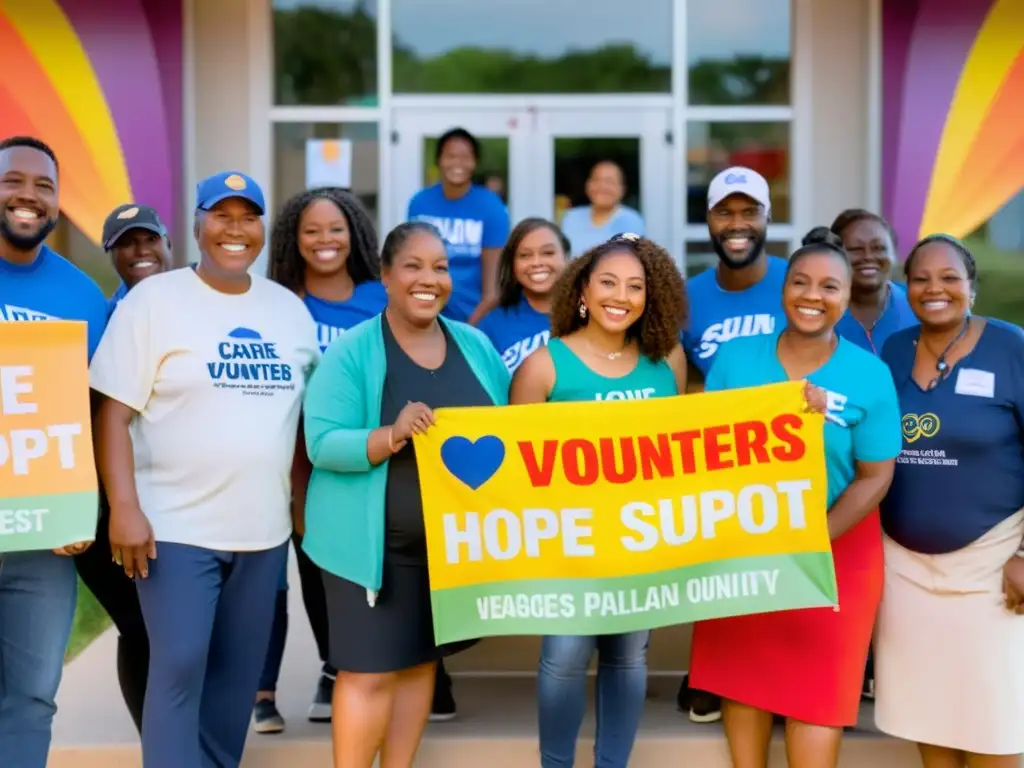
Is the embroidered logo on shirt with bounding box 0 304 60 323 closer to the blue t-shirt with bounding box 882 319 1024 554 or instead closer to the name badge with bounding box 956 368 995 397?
the blue t-shirt with bounding box 882 319 1024 554

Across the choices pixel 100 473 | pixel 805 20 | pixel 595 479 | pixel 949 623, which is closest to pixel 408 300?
pixel 595 479

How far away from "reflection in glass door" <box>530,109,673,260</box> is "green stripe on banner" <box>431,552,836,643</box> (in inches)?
227

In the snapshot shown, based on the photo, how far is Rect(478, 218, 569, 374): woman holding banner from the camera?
180 inches

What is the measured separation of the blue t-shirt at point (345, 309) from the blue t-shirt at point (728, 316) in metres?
1.15

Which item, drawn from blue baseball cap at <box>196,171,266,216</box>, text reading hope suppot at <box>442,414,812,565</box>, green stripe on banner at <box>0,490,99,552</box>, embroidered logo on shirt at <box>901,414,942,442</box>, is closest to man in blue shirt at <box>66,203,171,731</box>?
green stripe on banner at <box>0,490,99,552</box>

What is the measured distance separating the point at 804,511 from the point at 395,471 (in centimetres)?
126

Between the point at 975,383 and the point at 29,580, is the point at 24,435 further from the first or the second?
the point at 975,383

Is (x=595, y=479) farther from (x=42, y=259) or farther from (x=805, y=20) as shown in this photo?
(x=805, y=20)

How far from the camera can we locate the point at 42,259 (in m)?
3.69

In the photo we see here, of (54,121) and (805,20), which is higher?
(805,20)

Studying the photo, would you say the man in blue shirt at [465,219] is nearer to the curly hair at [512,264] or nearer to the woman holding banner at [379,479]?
the curly hair at [512,264]

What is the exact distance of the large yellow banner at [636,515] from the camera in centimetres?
367

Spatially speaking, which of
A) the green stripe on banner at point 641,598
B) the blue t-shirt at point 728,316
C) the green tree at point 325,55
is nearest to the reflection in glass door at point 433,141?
the green tree at point 325,55

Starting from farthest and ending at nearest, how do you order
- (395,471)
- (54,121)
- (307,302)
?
1. (54,121)
2. (307,302)
3. (395,471)
